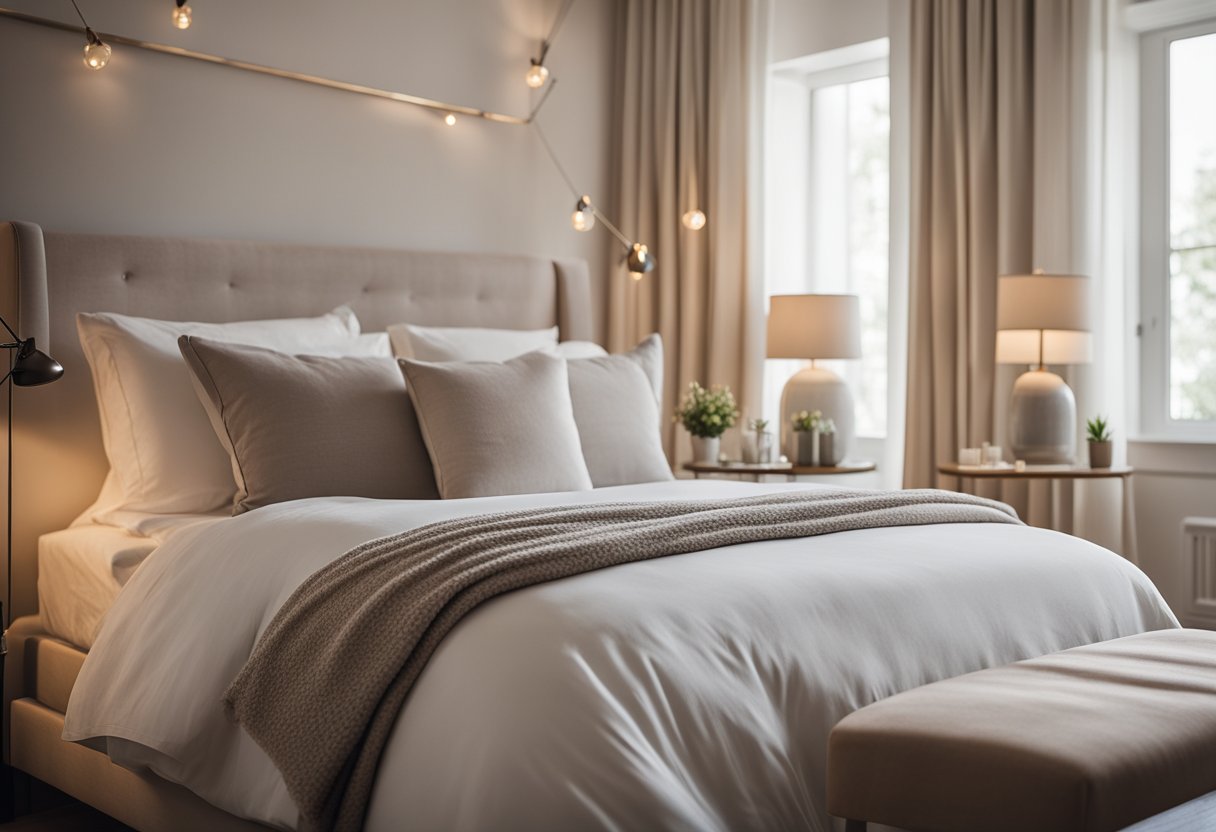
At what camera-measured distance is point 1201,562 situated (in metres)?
3.79

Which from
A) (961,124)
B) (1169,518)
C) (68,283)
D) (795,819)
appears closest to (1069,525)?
(1169,518)

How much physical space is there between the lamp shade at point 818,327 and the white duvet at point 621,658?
1.72m

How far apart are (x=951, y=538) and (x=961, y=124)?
7.24ft

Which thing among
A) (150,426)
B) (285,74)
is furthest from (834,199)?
(150,426)

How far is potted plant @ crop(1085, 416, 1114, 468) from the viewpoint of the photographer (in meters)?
3.74

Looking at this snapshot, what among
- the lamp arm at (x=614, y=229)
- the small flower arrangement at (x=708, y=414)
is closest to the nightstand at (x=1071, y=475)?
the small flower arrangement at (x=708, y=414)

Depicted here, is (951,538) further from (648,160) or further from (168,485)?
(648,160)

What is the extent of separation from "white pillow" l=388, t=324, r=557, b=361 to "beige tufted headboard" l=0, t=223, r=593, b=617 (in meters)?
0.25

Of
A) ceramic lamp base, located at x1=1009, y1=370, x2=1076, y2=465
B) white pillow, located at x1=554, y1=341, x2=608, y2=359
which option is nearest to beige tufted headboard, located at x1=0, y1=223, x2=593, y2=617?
white pillow, located at x1=554, y1=341, x2=608, y2=359

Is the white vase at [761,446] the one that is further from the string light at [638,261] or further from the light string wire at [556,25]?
the light string wire at [556,25]

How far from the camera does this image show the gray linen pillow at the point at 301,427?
9.29ft

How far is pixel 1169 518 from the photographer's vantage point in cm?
393

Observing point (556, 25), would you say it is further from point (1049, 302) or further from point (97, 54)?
point (1049, 302)

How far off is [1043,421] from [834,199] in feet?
5.40
